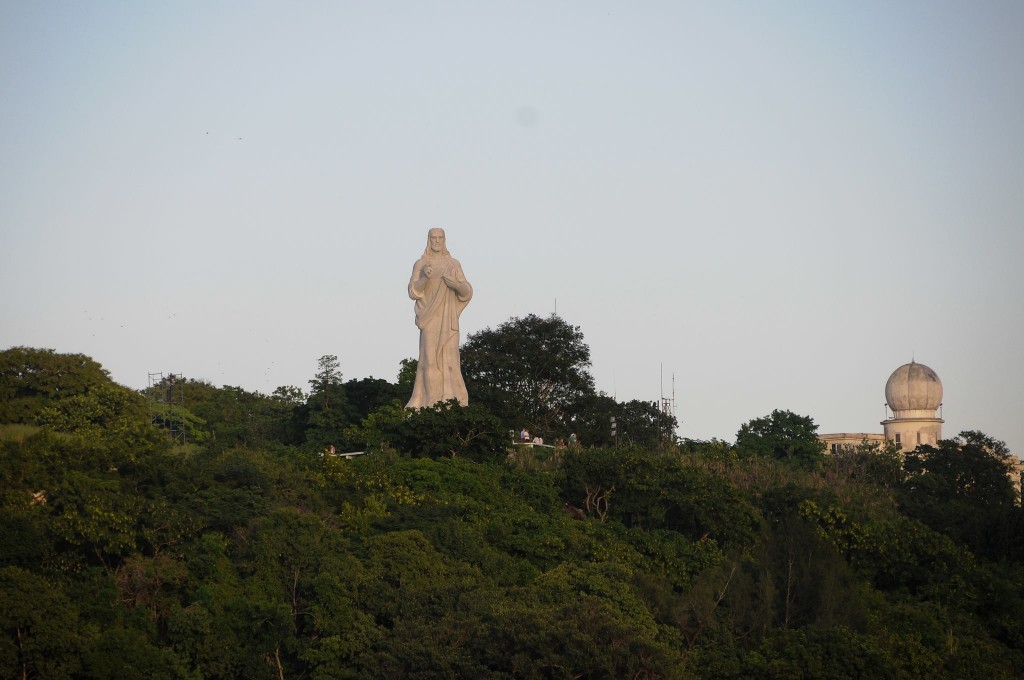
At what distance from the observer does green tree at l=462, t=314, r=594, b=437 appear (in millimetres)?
40438

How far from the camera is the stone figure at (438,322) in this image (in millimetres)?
31031

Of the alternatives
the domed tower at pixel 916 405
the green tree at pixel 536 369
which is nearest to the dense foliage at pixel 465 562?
the green tree at pixel 536 369

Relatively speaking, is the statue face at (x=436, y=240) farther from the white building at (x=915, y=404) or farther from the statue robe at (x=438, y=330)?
the white building at (x=915, y=404)

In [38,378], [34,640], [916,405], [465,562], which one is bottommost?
[34,640]

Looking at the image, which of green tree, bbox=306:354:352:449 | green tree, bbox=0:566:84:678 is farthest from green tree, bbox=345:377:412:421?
green tree, bbox=0:566:84:678

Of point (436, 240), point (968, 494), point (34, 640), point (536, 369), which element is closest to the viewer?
point (34, 640)

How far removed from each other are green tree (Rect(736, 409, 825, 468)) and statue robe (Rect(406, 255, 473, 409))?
11252 mm

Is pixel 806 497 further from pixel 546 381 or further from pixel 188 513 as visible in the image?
pixel 546 381

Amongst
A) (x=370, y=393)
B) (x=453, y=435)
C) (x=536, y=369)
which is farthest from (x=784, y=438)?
(x=453, y=435)

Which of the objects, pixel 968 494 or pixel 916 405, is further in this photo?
pixel 916 405

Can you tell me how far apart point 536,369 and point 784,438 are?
24.6 ft

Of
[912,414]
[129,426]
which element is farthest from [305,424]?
[912,414]

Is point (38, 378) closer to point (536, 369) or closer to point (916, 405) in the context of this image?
point (536, 369)

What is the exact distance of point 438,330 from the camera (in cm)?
3123
